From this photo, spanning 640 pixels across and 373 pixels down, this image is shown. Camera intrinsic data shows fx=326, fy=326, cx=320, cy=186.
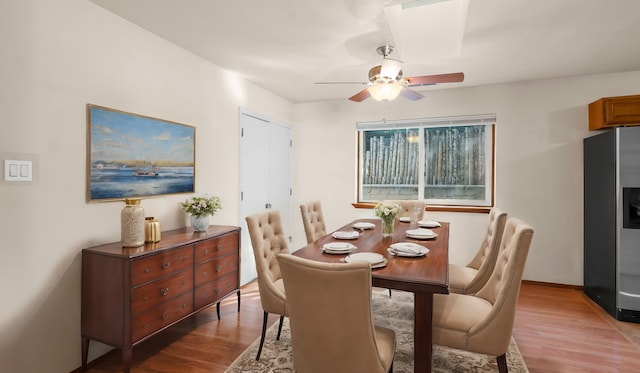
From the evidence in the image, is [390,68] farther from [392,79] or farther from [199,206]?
[199,206]

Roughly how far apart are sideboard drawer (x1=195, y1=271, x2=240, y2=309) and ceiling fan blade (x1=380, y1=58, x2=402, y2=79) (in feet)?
7.06

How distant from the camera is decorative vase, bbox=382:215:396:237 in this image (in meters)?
2.55

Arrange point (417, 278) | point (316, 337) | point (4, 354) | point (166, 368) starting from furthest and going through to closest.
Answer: point (166, 368) → point (4, 354) → point (417, 278) → point (316, 337)

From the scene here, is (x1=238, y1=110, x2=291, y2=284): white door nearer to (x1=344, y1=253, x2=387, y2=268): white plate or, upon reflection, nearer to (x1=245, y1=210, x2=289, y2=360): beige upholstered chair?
(x1=245, y1=210, x2=289, y2=360): beige upholstered chair

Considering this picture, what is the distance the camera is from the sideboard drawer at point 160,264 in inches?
80.0

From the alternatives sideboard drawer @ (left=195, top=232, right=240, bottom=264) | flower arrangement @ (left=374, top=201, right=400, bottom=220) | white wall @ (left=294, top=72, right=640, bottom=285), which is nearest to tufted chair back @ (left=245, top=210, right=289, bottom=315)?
sideboard drawer @ (left=195, top=232, right=240, bottom=264)

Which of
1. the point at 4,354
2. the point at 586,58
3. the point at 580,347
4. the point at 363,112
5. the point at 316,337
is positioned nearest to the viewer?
the point at 316,337

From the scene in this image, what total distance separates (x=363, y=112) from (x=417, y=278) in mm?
3437

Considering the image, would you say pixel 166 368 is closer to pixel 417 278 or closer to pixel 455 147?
pixel 417 278

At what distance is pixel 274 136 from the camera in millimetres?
4496

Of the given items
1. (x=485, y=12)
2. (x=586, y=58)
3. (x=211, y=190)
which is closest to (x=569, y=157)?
(x=586, y=58)

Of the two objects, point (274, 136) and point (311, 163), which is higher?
point (274, 136)

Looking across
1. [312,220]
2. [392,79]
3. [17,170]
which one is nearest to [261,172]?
[312,220]

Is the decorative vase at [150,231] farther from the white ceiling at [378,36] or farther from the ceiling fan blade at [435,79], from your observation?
the ceiling fan blade at [435,79]
